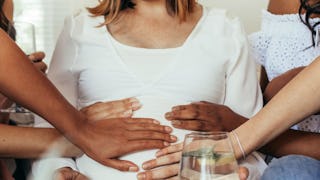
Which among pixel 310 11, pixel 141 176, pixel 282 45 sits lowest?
pixel 141 176

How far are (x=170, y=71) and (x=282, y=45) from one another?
353mm

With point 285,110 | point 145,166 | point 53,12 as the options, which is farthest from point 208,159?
point 53,12

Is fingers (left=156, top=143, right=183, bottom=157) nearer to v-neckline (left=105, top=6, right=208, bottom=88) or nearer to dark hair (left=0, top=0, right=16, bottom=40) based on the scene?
v-neckline (left=105, top=6, right=208, bottom=88)

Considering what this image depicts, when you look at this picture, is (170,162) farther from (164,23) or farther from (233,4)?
(233,4)

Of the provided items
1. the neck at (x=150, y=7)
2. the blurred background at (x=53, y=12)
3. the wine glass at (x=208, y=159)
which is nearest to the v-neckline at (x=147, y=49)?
the neck at (x=150, y=7)

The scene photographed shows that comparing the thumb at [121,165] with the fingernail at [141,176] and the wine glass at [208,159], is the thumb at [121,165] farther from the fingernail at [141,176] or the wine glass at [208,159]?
the wine glass at [208,159]

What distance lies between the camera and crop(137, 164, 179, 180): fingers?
2.77 feet

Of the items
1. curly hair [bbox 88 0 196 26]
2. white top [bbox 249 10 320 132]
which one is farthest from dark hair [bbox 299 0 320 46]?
curly hair [bbox 88 0 196 26]

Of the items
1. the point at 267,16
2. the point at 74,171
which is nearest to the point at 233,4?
the point at 267,16

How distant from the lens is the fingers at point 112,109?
99 cm

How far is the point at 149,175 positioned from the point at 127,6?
448 mm

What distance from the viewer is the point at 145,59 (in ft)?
3.45

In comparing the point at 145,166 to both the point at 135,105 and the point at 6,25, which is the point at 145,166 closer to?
the point at 135,105

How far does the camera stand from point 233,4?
5.02ft
